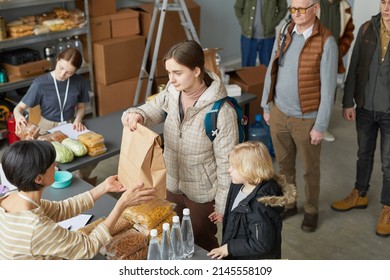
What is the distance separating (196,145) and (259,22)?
11.2 feet

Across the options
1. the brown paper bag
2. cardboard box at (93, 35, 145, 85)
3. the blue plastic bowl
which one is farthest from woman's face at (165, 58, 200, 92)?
cardboard box at (93, 35, 145, 85)

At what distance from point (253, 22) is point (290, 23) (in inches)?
90.7

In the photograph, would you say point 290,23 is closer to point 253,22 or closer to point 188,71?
point 188,71

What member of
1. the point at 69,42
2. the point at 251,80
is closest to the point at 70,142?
the point at 251,80

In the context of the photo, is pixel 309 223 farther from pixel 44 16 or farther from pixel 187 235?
pixel 44 16

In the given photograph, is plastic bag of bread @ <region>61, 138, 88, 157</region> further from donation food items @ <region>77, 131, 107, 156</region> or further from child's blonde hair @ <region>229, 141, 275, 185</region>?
child's blonde hair @ <region>229, 141, 275, 185</region>

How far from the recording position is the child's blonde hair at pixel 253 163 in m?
2.09

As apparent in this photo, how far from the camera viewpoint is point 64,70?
3.21 meters

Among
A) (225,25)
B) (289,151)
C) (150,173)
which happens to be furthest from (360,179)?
(225,25)

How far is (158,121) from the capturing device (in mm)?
2557

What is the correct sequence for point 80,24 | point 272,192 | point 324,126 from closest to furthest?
point 272,192 < point 324,126 < point 80,24

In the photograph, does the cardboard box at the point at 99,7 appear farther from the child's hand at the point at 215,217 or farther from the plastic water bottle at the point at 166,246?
the plastic water bottle at the point at 166,246

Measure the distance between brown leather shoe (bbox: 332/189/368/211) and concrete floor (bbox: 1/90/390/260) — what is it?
4 centimetres

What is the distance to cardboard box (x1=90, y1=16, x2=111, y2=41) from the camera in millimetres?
5184
